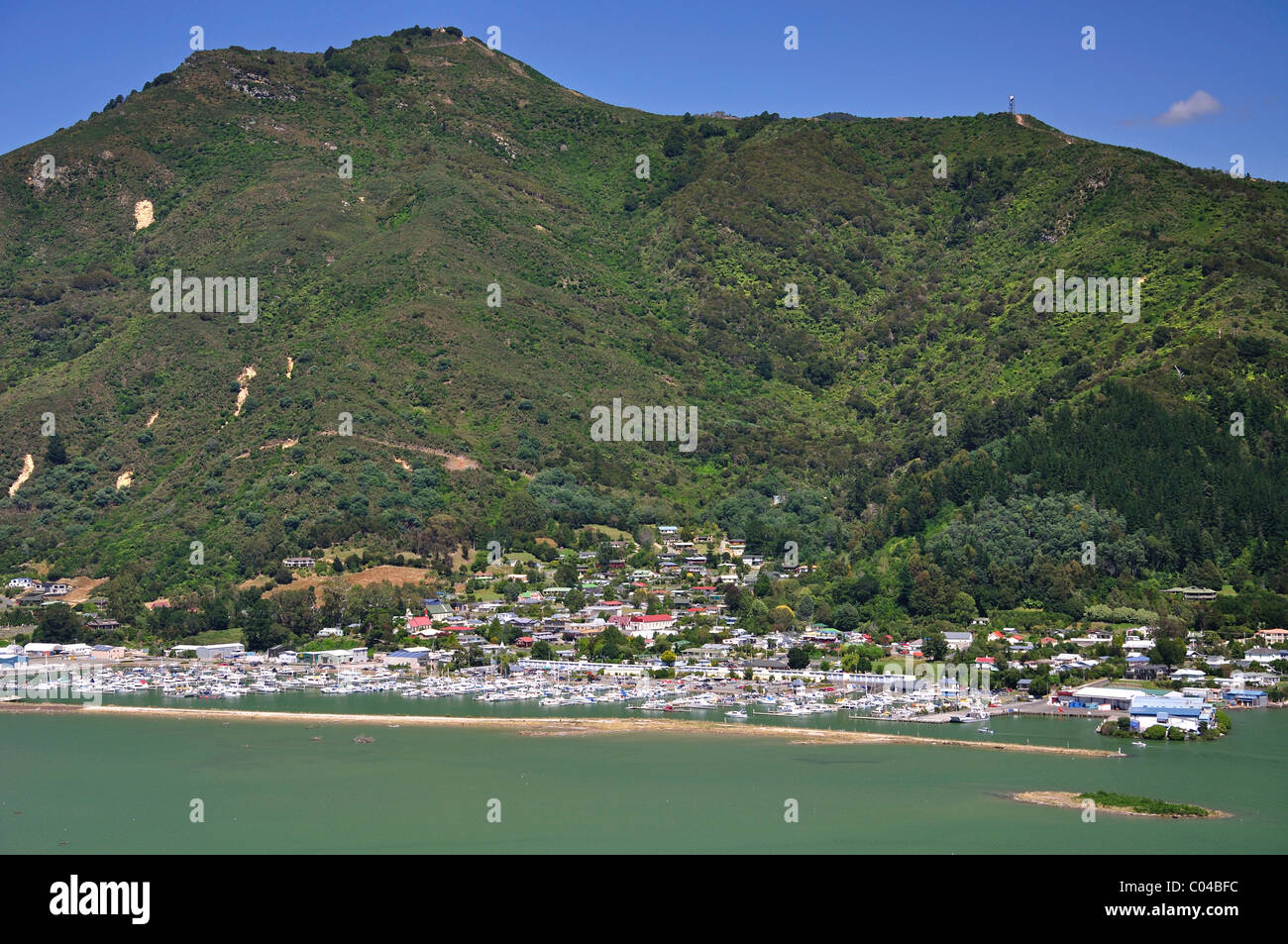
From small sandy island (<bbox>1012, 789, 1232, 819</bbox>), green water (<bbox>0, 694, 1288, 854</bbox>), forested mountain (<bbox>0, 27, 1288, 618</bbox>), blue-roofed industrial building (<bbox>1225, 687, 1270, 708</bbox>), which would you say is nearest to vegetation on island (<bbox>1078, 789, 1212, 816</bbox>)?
small sandy island (<bbox>1012, 789, 1232, 819</bbox>)

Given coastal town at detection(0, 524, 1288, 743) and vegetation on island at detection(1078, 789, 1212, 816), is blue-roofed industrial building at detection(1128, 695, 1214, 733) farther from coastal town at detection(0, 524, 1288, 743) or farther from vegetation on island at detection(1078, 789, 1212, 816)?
vegetation on island at detection(1078, 789, 1212, 816)

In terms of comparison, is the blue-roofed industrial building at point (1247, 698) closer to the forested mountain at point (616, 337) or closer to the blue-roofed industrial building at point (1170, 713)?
the blue-roofed industrial building at point (1170, 713)

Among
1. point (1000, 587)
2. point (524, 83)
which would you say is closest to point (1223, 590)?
point (1000, 587)

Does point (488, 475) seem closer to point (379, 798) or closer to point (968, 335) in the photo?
point (968, 335)

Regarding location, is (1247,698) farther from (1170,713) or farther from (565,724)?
(565,724)

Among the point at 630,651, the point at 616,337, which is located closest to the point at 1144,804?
the point at 630,651
